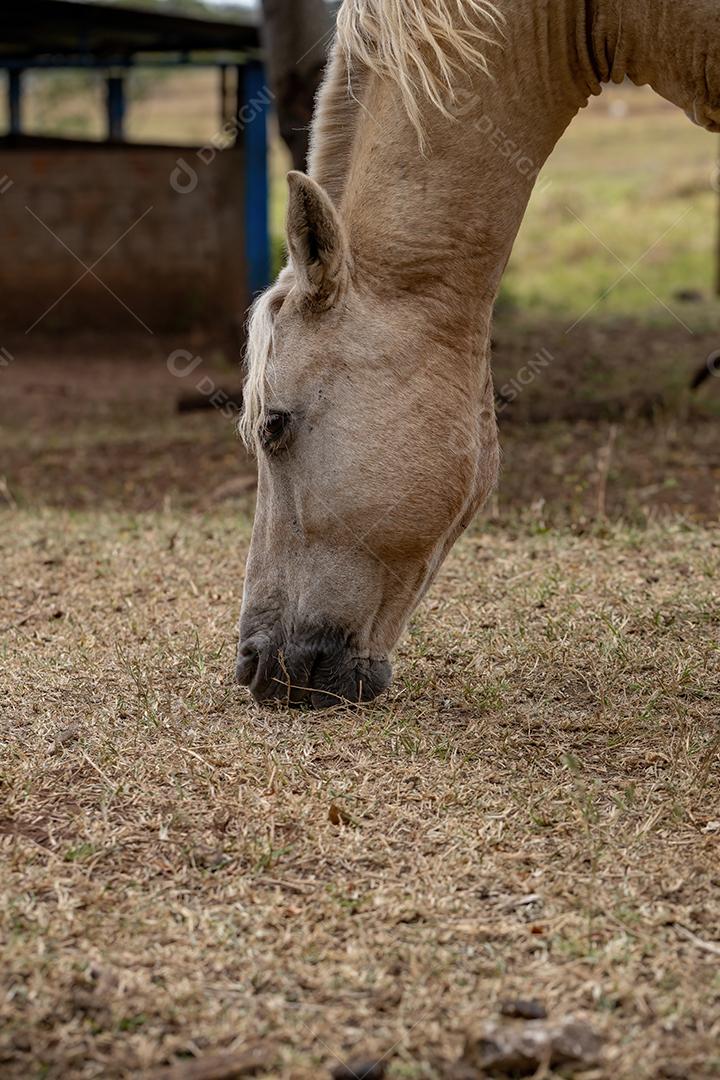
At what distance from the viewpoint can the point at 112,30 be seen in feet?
42.1

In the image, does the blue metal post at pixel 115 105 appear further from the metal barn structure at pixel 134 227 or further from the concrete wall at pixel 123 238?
the concrete wall at pixel 123 238

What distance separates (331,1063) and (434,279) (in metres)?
2.00

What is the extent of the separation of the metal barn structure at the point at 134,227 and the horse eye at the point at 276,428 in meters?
8.98

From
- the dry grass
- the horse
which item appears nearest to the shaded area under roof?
the dry grass

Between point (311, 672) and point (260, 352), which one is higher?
point (260, 352)

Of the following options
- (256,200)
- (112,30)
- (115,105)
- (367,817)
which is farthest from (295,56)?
(115,105)

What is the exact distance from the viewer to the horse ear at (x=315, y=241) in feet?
9.89

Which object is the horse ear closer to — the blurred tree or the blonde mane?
the blonde mane

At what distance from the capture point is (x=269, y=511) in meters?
3.35

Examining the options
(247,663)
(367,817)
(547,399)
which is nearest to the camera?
(367,817)

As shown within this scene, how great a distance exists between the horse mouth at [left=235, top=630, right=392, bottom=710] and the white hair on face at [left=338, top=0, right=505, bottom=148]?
1317mm

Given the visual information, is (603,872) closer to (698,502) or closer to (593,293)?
(698,502)

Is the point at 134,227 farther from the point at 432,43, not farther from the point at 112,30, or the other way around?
the point at 432,43

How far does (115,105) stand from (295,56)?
745 cm
